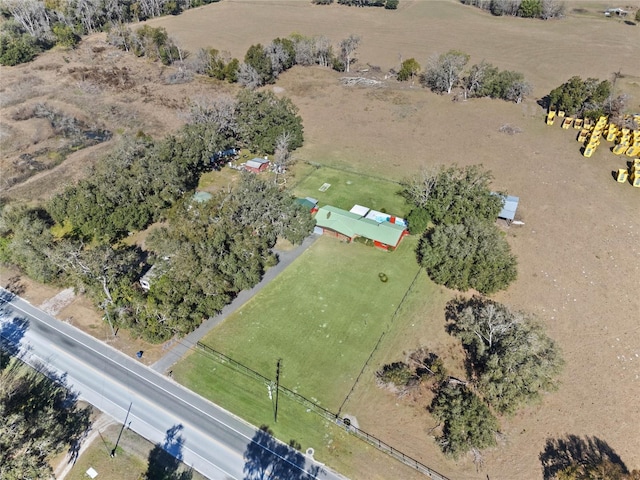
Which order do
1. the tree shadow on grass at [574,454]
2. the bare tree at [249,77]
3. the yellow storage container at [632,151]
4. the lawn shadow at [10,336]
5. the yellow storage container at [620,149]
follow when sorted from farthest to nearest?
the bare tree at [249,77] < the yellow storage container at [620,149] < the yellow storage container at [632,151] < the lawn shadow at [10,336] < the tree shadow on grass at [574,454]

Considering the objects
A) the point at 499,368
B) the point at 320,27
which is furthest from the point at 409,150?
the point at 320,27

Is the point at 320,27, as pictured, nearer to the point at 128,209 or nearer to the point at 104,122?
the point at 104,122

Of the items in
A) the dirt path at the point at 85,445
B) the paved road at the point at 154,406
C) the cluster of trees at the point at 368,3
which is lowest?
the dirt path at the point at 85,445

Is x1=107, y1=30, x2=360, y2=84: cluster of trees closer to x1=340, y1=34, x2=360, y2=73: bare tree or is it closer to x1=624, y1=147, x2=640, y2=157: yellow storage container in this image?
x1=340, y1=34, x2=360, y2=73: bare tree

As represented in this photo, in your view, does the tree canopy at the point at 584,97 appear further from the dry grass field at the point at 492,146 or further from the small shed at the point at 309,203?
the small shed at the point at 309,203

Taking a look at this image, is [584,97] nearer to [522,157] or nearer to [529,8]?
[522,157]

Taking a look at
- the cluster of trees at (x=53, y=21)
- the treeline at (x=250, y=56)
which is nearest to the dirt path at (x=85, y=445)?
the treeline at (x=250, y=56)
